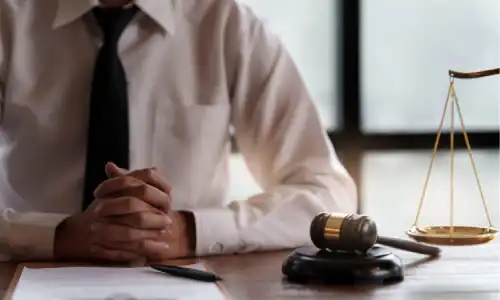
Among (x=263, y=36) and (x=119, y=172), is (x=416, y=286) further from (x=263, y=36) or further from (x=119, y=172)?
(x=263, y=36)

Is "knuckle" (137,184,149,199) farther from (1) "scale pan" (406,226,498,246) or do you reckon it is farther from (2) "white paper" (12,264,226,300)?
(1) "scale pan" (406,226,498,246)

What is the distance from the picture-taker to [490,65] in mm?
2961

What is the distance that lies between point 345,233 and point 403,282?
111 millimetres

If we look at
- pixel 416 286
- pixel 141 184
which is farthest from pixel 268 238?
pixel 416 286

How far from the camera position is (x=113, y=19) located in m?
1.84

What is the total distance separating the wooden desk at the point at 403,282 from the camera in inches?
44.6

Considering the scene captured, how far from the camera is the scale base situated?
3.94 feet

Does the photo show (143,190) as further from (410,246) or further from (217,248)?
(410,246)

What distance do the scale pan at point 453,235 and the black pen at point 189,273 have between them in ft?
1.17

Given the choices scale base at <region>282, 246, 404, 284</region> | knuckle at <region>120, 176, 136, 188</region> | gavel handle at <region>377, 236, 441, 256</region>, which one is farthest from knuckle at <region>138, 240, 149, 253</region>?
gavel handle at <region>377, 236, 441, 256</region>

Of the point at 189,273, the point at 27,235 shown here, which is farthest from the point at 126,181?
the point at 189,273

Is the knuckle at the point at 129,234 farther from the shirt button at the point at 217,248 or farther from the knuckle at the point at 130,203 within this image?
the shirt button at the point at 217,248

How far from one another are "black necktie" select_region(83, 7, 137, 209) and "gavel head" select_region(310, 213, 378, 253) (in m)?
0.61

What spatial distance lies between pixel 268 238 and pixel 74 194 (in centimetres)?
50
